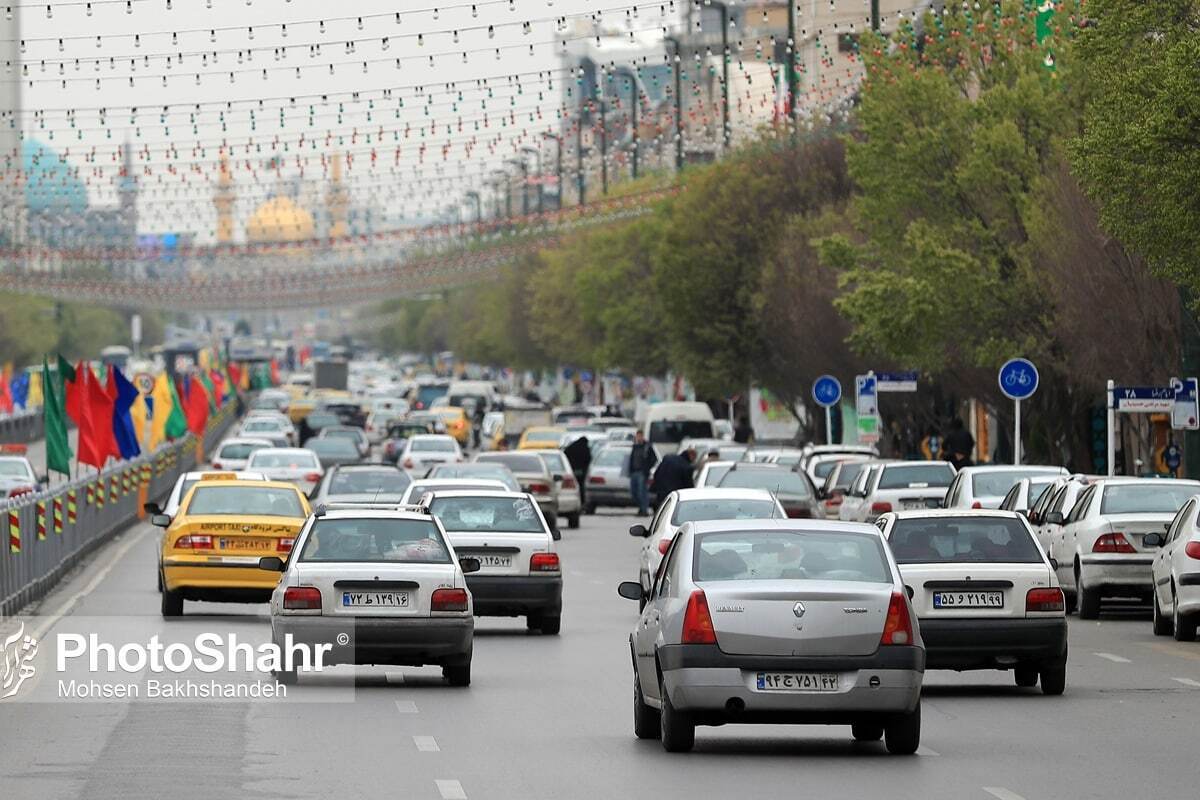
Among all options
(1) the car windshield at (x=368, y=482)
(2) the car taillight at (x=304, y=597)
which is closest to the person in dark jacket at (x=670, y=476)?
(1) the car windshield at (x=368, y=482)

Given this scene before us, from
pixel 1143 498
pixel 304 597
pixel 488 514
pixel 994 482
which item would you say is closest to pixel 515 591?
pixel 488 514

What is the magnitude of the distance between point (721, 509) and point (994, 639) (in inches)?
337

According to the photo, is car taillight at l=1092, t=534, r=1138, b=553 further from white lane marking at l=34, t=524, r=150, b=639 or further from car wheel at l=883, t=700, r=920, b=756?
car wheel at l=883, t=700, r=920, b=756

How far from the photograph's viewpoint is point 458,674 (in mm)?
18672

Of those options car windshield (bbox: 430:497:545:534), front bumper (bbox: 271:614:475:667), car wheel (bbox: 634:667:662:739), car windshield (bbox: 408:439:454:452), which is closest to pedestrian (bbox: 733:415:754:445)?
car windshield (bbox: 408:439:454:452)

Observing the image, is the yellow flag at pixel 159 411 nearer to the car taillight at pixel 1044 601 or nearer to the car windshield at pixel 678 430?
the car windshield at pixel 678 430

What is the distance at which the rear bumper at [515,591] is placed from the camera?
23.9 m

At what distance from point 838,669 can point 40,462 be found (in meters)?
78.1

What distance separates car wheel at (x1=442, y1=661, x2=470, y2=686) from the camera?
18.6 m

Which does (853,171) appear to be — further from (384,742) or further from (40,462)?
(40,462)

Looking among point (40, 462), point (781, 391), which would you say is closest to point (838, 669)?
point (781, 391)

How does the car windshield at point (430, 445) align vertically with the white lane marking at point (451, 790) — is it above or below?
above

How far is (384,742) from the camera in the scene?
14.8 meters

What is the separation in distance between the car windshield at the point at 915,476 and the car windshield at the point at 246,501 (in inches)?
451
